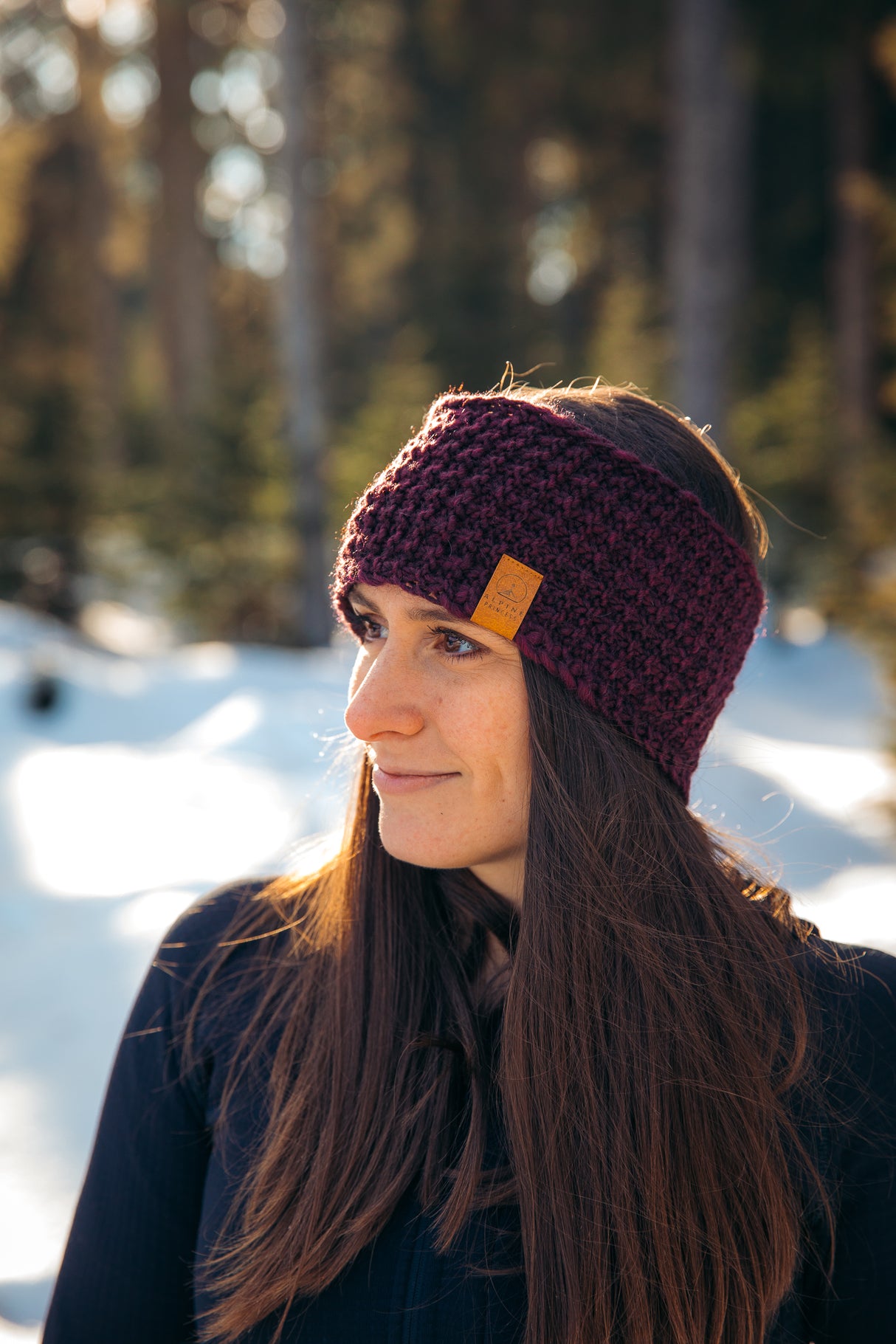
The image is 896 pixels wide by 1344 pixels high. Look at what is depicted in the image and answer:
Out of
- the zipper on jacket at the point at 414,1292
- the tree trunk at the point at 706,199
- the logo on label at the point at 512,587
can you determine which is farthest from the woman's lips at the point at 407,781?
the tree trunk at the point at 706,199

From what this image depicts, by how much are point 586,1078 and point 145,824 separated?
3687mm

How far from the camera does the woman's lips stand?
4.83ft

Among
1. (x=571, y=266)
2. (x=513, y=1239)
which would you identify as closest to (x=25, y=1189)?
(x=513, y=1239)

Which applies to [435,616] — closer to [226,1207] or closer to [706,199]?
[226,1207]

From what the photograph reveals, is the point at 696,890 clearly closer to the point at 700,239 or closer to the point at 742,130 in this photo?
the point at 700,239

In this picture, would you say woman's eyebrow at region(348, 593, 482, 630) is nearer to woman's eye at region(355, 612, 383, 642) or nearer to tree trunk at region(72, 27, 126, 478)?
woman's eye at region(355, 612, 383, 642)

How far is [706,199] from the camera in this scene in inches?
392

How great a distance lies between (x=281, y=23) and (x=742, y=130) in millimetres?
4835

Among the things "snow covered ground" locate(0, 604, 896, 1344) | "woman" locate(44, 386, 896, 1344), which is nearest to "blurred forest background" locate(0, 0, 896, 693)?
"snow covered ground" locate(0, 604, 896, 1344)

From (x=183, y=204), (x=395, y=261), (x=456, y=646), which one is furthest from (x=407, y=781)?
(x=395, y=261)

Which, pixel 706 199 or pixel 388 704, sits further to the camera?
pixel 706 199

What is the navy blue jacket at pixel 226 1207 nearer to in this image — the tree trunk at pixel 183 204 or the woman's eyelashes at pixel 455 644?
the woman's eyelashes at pixel 455 644

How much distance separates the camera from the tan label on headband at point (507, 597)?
142 cm

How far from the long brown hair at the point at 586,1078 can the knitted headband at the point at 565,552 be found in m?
0.06
